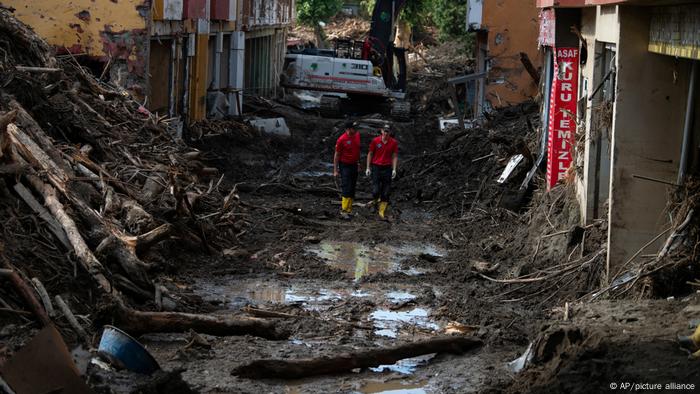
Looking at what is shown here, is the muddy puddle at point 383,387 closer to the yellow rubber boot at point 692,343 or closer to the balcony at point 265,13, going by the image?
the yellow rubber boot at point 692,343

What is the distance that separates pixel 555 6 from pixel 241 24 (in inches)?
832

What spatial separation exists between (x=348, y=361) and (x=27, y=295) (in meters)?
3.02

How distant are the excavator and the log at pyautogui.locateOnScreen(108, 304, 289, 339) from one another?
27.5m

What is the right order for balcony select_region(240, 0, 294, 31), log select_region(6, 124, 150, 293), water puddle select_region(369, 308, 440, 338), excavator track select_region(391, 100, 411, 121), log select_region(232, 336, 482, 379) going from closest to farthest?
1. log select_region(232, 336, 482, 379)
2. log select_region(6, 124, 150, 293)
3. water puddle select_region(369, 308, 440, 338)
4. balcony select_region(240, 0, 294, 31)
5. excavator track select_region(391, 100, 411, 121)

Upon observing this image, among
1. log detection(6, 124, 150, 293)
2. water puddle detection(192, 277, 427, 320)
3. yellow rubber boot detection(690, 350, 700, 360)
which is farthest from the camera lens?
water puddle detection(192, 277, 427, 320)

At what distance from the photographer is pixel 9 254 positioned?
1069cm

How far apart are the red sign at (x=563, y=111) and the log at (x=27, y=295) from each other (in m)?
9.24

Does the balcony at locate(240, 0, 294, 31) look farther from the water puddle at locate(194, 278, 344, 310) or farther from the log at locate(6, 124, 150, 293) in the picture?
the log at locate(6, 124, 150, 293)

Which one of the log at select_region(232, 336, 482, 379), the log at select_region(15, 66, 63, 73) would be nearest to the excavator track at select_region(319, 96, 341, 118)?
the log at select_region(15, 66, 63, 73)

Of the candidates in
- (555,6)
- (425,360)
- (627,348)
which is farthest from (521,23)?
(627,348)

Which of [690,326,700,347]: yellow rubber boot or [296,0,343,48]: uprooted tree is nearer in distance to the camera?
[690,326,700,347]: yellow rubber boot

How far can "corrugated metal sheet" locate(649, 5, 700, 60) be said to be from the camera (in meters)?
9.59

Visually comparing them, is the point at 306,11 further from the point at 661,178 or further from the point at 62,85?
the point at 661,178

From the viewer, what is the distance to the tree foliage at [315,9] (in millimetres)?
62625
